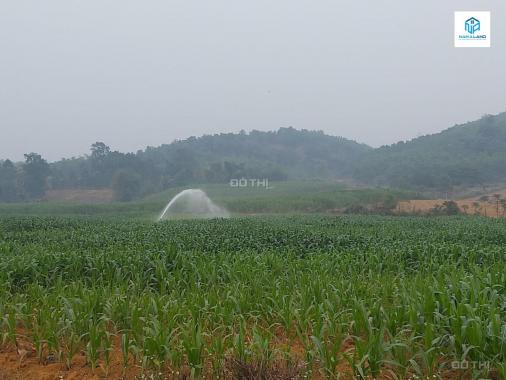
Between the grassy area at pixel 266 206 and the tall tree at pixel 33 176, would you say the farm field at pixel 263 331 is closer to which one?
the grassy area at pixel 266 206

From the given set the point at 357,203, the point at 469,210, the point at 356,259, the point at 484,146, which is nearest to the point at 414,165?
the point at 484,146

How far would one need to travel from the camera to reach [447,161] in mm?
114812

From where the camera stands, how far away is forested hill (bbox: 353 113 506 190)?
95.4 m

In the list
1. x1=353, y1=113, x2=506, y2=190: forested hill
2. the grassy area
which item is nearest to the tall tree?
the grassy area

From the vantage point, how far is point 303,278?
717cm

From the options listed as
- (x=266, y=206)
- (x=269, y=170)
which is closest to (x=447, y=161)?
(x=269, y=170)

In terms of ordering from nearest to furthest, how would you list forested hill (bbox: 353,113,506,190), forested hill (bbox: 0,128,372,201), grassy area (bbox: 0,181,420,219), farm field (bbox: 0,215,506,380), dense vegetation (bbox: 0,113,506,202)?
farm field (bbox: 0,215,506,380)
grassy area (bbox: 0,181,420,219)
forested hill (bbox: 353,113,506,190)
dense vegetation (bbox: 0,113,506,202)
forested hill (bbox: 0,128,372,201)

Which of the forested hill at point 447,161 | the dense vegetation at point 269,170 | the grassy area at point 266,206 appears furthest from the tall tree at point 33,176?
the forested hill at point 447,161

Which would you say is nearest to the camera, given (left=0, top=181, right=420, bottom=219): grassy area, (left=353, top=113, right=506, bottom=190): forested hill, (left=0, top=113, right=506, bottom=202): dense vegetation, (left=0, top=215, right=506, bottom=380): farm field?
(left=0, top=215, right=506, bottom=380): farm field

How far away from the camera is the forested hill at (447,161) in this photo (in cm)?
9544

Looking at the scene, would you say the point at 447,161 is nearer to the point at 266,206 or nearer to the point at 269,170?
the point at 269,170

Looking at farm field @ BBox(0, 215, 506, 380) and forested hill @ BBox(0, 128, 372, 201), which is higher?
forested hill @ BBox(0, 128, 372, 201)

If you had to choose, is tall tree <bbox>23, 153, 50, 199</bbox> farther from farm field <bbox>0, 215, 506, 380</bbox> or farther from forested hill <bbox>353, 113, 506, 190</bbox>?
farm field <bbox>0, 215, 506, 380</bbox>

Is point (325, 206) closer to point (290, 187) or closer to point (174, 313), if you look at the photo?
point (290, 187)
